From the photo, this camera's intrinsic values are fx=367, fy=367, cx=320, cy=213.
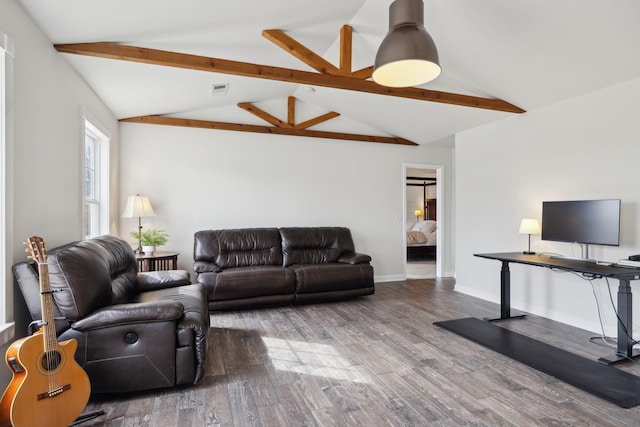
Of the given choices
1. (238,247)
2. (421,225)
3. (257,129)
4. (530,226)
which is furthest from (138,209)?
(421,225)

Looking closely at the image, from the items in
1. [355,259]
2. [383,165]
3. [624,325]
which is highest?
[383,165]

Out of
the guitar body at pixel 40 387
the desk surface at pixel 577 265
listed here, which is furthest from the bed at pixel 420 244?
the guitar body at pixel 40 387

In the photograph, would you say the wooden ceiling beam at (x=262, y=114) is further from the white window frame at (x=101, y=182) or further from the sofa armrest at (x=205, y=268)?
the sofa armrest at (x=205, y=268)

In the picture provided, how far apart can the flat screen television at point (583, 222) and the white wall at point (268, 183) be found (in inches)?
106

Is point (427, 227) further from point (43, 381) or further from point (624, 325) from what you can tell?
point (43, 381)

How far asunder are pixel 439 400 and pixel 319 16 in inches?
124

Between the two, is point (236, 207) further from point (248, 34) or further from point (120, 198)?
point (248, 34)

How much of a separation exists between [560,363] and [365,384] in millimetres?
1549

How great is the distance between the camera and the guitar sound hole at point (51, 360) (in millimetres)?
1806

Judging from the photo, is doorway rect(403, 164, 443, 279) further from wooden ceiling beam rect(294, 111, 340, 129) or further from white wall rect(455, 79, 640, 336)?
wooden ceiling beam rect(294, 111, 340, 129)

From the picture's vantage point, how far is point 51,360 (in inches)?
72.2

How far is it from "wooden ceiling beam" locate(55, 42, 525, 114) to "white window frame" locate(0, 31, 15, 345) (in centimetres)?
74

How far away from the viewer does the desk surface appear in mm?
2779

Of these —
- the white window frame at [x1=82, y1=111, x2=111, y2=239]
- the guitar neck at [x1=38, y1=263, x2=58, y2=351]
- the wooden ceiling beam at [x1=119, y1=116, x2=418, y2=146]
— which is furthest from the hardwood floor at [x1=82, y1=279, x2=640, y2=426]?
the wooden ceiling beam at [x1=119, y1=116, x2=418, y2=146]
